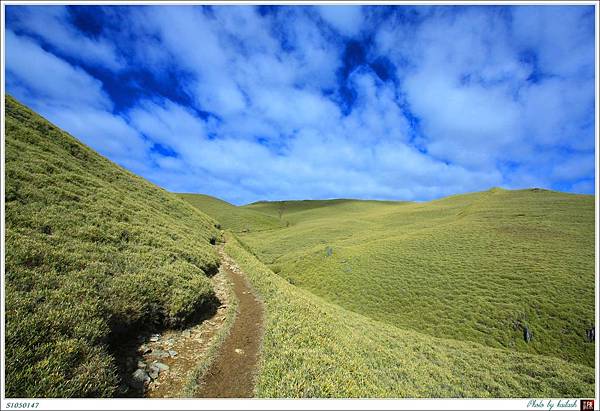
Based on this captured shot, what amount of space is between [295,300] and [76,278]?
10895 millimetres

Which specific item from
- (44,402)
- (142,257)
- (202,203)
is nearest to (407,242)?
(142,257)

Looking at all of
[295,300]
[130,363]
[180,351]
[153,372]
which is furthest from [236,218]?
[153,372]

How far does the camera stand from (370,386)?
9227mm

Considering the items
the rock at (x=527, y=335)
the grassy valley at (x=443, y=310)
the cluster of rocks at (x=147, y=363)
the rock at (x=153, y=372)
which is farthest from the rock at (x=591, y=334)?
the rock at (x=153, y=372)

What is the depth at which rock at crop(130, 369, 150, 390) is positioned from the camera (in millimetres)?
6914

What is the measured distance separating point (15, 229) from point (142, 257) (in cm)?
473

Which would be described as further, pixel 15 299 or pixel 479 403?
pixel 15 299

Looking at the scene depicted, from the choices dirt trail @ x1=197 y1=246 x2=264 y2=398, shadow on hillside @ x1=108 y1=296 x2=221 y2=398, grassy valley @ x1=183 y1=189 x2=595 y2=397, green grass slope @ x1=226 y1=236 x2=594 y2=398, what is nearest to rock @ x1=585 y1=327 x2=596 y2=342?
grassy valley @ x1=183 y1=189 x2=595 y2=397

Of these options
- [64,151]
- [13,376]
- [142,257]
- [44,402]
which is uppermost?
[64,151]

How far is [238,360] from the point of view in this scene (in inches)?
343

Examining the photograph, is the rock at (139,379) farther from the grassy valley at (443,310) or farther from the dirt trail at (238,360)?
the grassy valley at (443,310)

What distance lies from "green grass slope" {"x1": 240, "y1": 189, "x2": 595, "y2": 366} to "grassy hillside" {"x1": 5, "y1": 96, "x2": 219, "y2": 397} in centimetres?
2085

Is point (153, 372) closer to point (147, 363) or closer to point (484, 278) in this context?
point (147, 363)

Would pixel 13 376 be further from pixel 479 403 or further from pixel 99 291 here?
pixel 479 403
